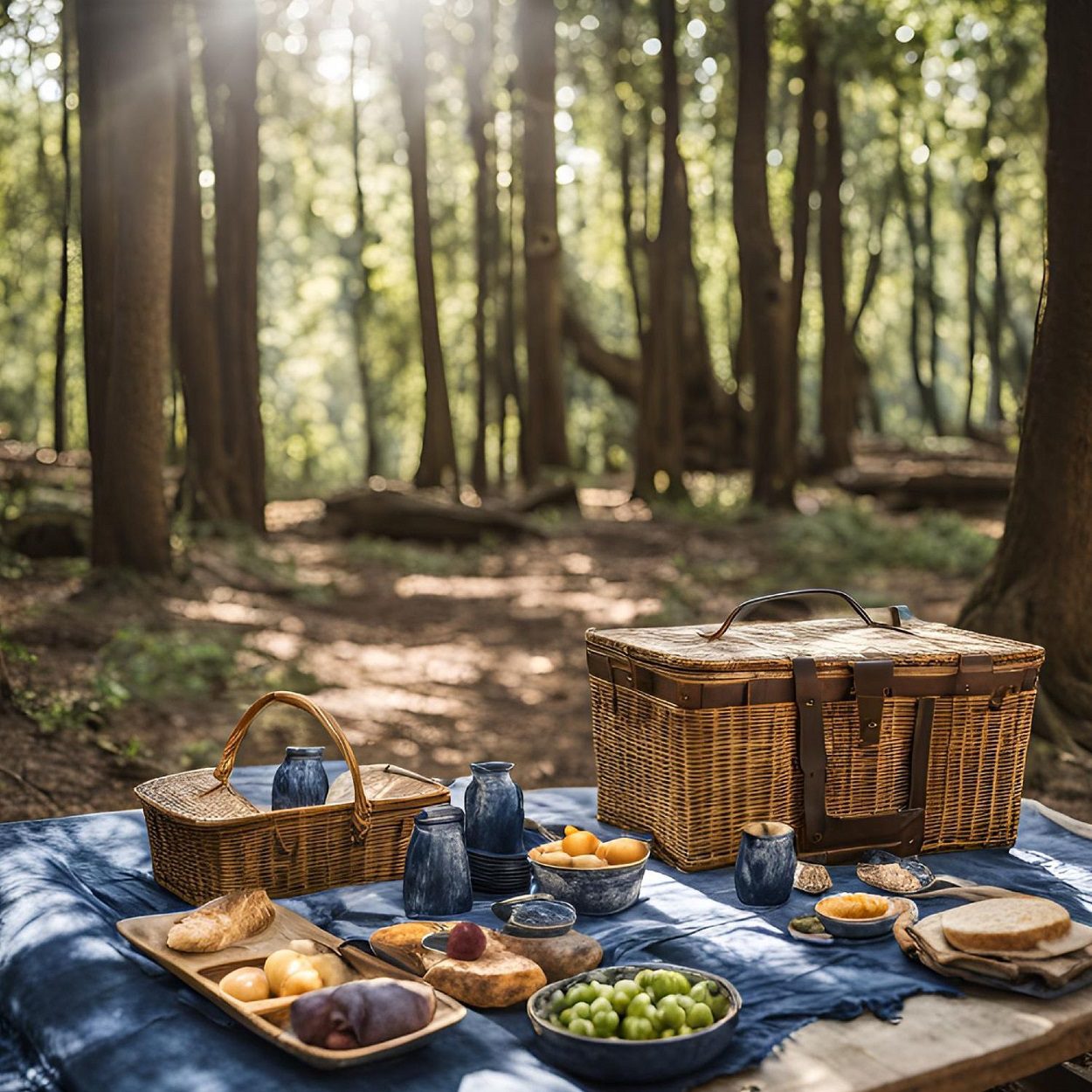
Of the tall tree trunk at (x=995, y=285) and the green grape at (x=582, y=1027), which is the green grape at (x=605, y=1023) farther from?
the tall tree trunk at (x=995, y=285)

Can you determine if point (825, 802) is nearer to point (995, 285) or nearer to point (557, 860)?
point (557, 860)

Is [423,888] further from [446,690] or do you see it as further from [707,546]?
[707,546]

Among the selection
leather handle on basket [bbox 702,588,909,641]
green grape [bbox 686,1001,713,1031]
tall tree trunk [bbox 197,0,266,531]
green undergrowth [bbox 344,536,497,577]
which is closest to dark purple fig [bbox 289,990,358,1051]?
green grape [bbox 686,1001,713,1031]

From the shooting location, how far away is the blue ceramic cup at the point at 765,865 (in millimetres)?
2814

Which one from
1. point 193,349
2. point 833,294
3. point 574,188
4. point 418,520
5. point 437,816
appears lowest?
point 418,520

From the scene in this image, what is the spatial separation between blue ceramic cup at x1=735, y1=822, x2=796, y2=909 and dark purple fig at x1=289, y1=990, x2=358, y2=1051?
1070 millimetres

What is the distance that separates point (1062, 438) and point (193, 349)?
8.94 meters

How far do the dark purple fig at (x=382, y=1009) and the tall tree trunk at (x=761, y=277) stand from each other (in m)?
11.7

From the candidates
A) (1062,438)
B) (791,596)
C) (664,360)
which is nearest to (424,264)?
(664,360)

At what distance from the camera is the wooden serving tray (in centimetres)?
208

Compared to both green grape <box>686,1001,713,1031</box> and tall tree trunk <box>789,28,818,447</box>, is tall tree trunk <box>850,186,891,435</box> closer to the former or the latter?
tall tree trunk <box>789,28,818,447</box>

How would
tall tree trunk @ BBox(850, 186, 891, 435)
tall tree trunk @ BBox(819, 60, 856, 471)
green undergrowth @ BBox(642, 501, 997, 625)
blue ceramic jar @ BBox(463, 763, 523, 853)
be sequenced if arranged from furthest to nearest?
tall tree trunk @ BBox(850, 186, 891, 435)
tall tree trunk @ BBox(819, 60, 856, 471)
green undergrowth @ BBox(642, 501, 997, 625)
blue ceramic jar @ BBox(463, 763, 523, 853)

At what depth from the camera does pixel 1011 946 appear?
8.01ft

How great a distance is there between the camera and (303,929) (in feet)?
8.59
